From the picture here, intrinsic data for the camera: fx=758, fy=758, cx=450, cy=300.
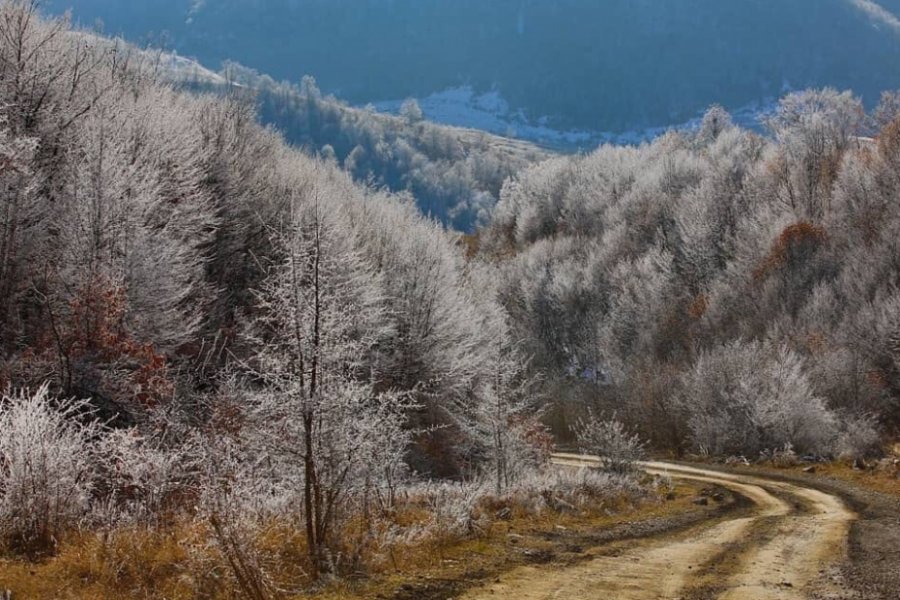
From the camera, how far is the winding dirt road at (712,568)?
9977 mm

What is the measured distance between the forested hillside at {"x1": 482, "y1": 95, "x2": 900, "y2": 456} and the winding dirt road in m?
19.6

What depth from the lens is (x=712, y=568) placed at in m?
11.8

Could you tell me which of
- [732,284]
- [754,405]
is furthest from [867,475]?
[732,284]

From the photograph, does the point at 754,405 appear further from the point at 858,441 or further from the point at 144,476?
the point at 144,476

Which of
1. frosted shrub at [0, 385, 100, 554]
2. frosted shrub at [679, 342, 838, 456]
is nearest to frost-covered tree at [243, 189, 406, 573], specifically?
frosted shrub at [0, 385, 100, 554]

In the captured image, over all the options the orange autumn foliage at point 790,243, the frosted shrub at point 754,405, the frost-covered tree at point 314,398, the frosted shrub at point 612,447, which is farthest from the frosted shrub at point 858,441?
the frost-covered tree at point 314,398

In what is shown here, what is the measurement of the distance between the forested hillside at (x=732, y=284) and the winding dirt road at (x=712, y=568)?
19.6 meters

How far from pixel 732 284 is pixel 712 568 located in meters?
49.2

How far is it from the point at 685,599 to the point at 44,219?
20935 millimetres

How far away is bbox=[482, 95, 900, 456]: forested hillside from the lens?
3803 cm

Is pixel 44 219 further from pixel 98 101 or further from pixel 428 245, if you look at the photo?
pixel 428 245

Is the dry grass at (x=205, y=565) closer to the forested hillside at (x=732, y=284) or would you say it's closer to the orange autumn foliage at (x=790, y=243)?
the forested hillside at (x=732, y=284)

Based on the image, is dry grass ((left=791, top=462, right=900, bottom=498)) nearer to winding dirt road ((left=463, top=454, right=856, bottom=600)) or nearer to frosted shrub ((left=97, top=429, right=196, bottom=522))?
winding dirt road ((left=463, top=454, right=856, bottom=600))

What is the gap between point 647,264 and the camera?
2621 inches
